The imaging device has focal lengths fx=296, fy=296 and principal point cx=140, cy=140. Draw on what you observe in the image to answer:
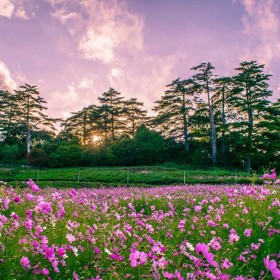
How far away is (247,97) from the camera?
32906 millimetres

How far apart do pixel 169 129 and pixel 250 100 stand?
14177 millimetres

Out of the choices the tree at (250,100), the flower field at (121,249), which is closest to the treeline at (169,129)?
the tree at (250,100)

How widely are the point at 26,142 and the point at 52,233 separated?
4597 cm

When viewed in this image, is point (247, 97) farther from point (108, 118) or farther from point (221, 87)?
point (108, 118)

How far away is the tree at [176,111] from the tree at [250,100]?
839cm

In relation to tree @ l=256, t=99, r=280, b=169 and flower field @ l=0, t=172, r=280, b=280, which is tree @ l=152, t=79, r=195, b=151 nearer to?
tree @ l=256, t=99, r=280, b=169

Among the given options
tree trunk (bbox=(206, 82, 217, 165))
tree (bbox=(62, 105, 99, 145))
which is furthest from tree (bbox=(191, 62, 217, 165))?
tree (bbox=(62, 105, 99, 145))

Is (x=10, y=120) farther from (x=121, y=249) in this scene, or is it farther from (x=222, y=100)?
(x=121, y=249)

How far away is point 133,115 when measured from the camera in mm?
52719

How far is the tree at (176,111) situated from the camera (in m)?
41.3

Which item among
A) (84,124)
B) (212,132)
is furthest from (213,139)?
(84,124)

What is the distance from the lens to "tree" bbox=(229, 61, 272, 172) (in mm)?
31000

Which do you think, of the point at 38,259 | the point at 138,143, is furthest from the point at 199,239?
the point at 138,143

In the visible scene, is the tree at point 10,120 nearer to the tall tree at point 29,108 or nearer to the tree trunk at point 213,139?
the tall tree at point 29,108
